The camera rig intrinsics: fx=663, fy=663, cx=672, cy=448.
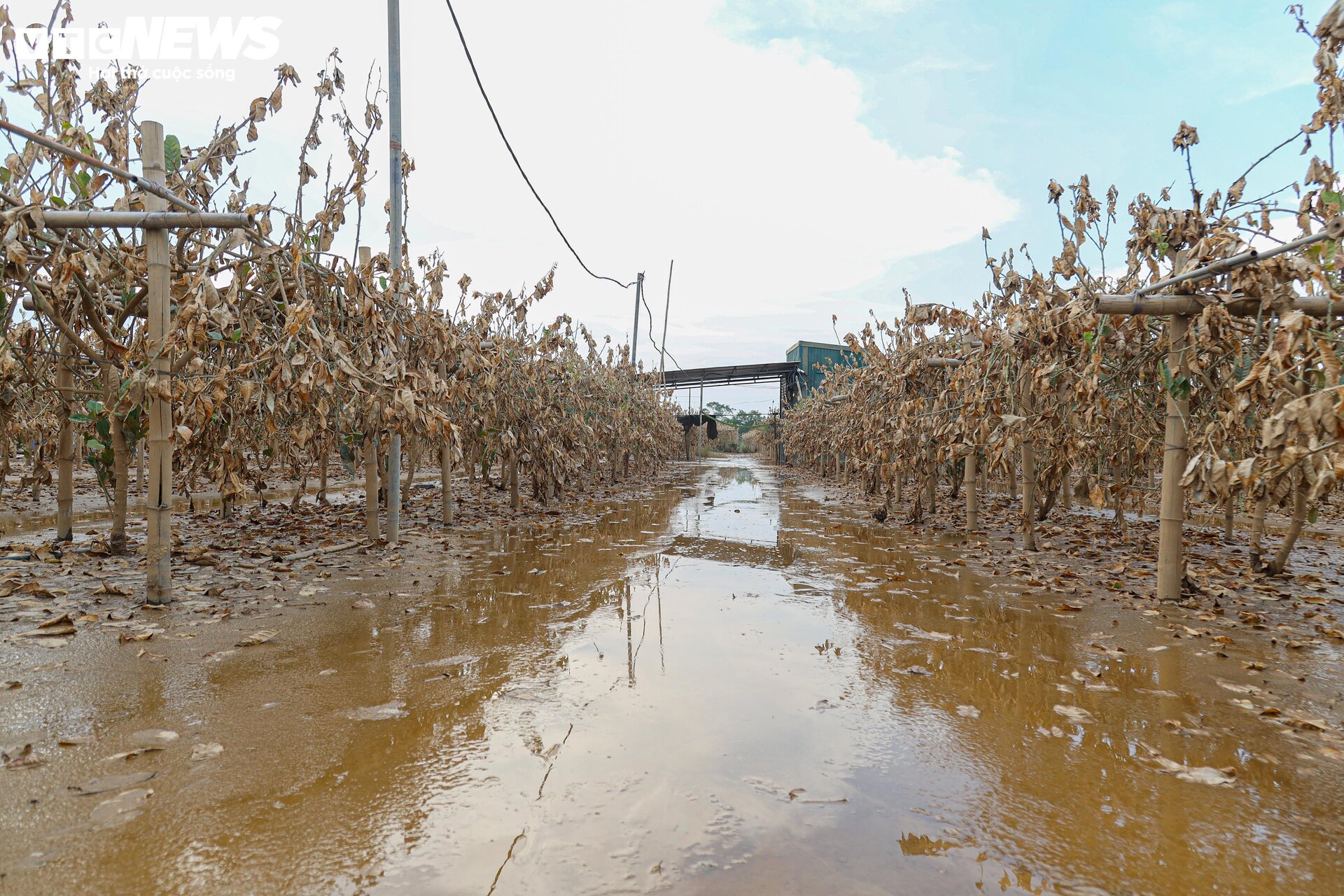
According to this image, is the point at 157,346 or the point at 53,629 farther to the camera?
the point at 157,346

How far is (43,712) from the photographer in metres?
2.78

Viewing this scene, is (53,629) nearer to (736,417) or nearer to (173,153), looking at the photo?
(173,153)

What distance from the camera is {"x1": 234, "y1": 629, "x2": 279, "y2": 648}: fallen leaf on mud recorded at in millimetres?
3783

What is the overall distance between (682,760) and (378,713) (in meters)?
1.39

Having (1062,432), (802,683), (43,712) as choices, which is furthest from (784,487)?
(43,712)

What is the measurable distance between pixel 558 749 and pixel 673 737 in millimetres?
474

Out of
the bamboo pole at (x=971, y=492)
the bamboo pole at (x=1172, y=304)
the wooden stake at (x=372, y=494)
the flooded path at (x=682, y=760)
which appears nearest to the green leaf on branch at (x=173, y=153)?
the wooden stake at (x=372, y=494)

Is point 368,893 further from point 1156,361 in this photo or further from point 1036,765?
point 1156,361

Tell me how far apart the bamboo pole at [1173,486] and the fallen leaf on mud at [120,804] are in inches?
238

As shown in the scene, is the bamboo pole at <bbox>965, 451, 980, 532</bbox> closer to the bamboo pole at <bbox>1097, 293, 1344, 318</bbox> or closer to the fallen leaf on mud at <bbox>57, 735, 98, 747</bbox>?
the bamboo pole at <bbox>1097, 293, 1344, 318</bbox>

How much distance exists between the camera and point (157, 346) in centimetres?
407

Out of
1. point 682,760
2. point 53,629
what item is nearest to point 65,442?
point 53,629

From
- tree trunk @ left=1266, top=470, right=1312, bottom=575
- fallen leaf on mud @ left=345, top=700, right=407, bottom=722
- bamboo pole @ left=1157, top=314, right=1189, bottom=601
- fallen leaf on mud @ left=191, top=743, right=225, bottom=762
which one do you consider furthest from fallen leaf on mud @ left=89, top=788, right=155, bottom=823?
tree trunk @ left=1266, top=470, right=1312, bottom=575

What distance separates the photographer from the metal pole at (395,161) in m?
7.29
